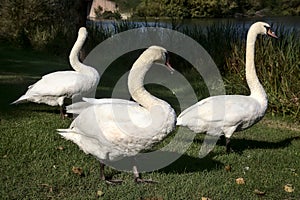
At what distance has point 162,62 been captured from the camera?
15.1ft

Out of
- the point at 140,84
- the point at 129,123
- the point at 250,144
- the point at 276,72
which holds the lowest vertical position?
the point at 250,144

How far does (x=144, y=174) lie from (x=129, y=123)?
94 centimetres

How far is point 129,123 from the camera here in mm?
4266

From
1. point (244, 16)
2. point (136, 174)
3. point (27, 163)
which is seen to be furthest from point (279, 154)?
point (244, 16)

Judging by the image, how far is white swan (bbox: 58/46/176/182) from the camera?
424 centimetres

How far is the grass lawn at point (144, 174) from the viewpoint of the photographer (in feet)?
14.7

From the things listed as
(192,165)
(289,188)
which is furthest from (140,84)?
(289,188)

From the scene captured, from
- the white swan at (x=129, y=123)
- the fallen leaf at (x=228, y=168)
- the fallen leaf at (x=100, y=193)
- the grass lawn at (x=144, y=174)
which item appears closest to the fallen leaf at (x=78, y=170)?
the grass lawn at (x=144, y=174)

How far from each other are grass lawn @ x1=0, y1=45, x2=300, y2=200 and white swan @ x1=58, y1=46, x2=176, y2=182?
1.04 feet

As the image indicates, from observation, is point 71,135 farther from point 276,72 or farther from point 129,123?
point 276,72

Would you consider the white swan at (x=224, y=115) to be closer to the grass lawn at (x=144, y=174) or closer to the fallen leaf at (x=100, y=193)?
the grass lawn at (x=144, y=174)

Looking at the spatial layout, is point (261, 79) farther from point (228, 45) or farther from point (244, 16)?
point (244, 16)

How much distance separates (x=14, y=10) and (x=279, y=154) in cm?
1597

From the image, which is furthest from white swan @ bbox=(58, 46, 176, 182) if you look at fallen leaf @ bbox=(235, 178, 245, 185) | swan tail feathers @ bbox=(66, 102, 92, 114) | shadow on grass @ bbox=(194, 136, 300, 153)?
shadow on grass @ bbox=(194, 136, 300, 153)
